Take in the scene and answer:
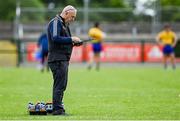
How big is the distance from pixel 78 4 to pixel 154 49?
32.3m

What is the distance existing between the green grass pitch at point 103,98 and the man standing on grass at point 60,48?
0.48m

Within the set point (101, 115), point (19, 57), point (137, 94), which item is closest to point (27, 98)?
point (137, 94)

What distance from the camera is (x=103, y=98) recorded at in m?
17.9

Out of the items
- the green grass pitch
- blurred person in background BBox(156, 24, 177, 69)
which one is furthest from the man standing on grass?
blurred person in background BBox(156, 24, 177, 69)

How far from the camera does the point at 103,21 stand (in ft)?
167

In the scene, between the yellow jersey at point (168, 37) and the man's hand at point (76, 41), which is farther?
the yellow jersey at point (168, 37)

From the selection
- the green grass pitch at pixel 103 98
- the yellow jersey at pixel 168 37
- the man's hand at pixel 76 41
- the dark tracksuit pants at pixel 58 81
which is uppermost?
the man's hand at pixel 76 41

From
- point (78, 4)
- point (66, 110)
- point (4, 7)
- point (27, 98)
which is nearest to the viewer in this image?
point (66, 110)

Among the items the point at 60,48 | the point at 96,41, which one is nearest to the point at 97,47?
the point at 96,41

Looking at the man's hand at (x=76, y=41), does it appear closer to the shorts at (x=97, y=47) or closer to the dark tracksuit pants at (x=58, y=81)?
the dark tracksuit pants at (x=58, y=81)

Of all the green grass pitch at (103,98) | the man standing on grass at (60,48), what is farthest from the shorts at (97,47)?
the man standing on grass at (60,48)

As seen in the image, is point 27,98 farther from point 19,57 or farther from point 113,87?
point 19,57

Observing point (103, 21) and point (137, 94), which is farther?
point (103, 21)

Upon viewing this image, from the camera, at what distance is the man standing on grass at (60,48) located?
45.3 feet
